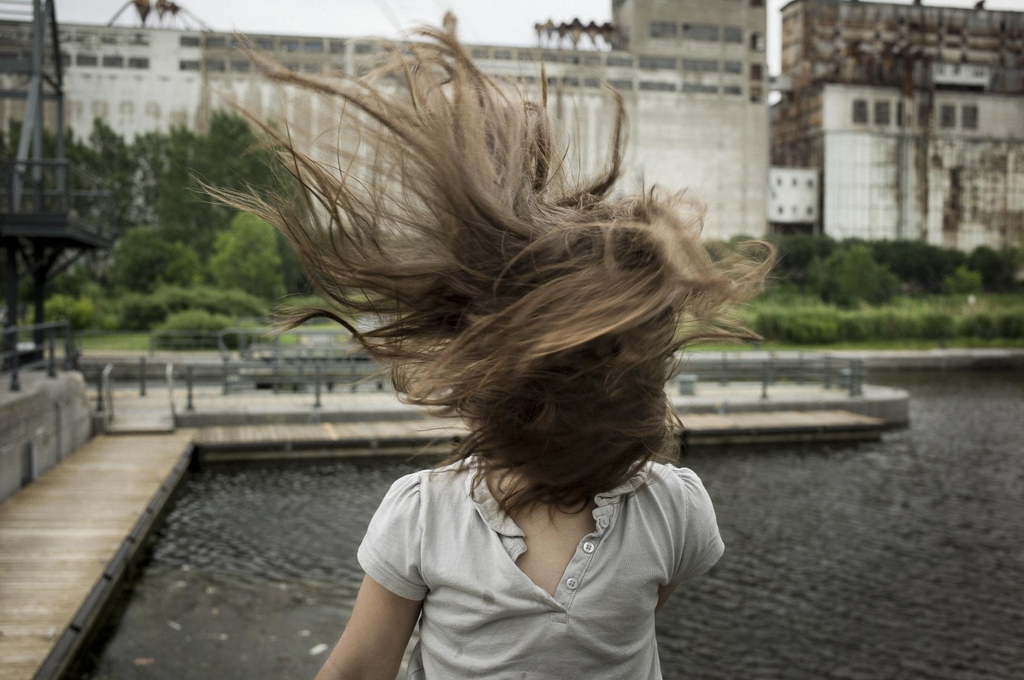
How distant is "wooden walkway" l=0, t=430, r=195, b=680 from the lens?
20.1ft

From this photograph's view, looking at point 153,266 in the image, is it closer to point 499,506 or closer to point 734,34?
point 499,506

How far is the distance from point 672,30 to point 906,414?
66.8 metres

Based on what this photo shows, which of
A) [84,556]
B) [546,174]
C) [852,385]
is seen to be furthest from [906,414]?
[546,174]

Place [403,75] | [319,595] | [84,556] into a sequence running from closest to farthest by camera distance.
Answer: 1. [403,75]
2. [84,556]
3. [319,595]

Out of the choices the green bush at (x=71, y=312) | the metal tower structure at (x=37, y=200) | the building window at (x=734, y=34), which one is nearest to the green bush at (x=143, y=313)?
the green bush at (x=71, y=312)

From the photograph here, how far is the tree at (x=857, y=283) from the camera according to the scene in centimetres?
6184

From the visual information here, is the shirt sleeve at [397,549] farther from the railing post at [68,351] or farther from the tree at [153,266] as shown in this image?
the tree at [153,266]

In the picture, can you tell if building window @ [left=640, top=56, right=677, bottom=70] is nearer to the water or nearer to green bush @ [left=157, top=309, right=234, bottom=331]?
green bush @ [left=157, top=309, right=234, bottom=331]

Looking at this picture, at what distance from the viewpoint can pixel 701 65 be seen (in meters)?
80.8

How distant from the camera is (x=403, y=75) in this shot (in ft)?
5.52

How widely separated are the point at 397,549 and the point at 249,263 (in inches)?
1895

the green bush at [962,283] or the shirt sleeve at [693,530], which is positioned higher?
the green bush at [962,283]

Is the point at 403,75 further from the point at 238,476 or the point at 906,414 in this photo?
the point at 906,414

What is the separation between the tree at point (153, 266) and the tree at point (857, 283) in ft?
139
